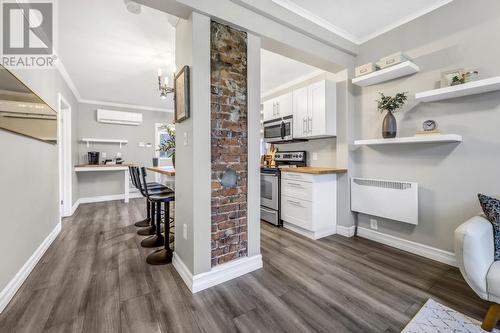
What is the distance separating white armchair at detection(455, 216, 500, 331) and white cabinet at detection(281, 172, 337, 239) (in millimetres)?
1535

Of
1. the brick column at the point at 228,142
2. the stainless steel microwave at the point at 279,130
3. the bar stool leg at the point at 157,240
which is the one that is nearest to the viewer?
the brick column at the point at 228,142

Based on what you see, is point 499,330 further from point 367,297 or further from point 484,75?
point 484,75

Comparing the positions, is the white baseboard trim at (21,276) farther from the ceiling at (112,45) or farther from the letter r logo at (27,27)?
the ceiling at (112,45)

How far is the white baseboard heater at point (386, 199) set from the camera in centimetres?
235

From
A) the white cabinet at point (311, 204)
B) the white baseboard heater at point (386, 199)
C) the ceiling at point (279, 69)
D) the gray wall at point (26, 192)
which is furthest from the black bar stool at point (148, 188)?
the white baseboard heater at point (386, 199)

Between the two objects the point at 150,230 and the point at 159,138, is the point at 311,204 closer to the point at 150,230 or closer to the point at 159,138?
the point at 150,230

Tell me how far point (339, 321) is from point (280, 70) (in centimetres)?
332

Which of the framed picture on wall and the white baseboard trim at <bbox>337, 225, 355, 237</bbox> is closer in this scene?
the framed picture on wall

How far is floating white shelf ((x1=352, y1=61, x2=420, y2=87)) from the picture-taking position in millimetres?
2258

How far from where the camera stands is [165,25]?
2387 mm

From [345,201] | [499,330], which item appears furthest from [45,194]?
[499,330]

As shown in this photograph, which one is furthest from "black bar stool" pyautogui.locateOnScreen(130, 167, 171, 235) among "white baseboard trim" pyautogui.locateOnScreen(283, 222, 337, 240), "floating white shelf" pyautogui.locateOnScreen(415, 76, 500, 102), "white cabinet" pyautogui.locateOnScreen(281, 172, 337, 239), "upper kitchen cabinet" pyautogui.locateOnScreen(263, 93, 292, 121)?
"floating white shelf" pyautogui.locateOnScreen(415, 76, 500, 102)

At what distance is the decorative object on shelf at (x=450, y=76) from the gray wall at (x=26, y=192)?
370cm

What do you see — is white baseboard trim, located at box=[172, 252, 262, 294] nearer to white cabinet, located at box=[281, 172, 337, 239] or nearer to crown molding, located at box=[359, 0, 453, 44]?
white cabinet, located at box=[281, 172, 337, 239]
